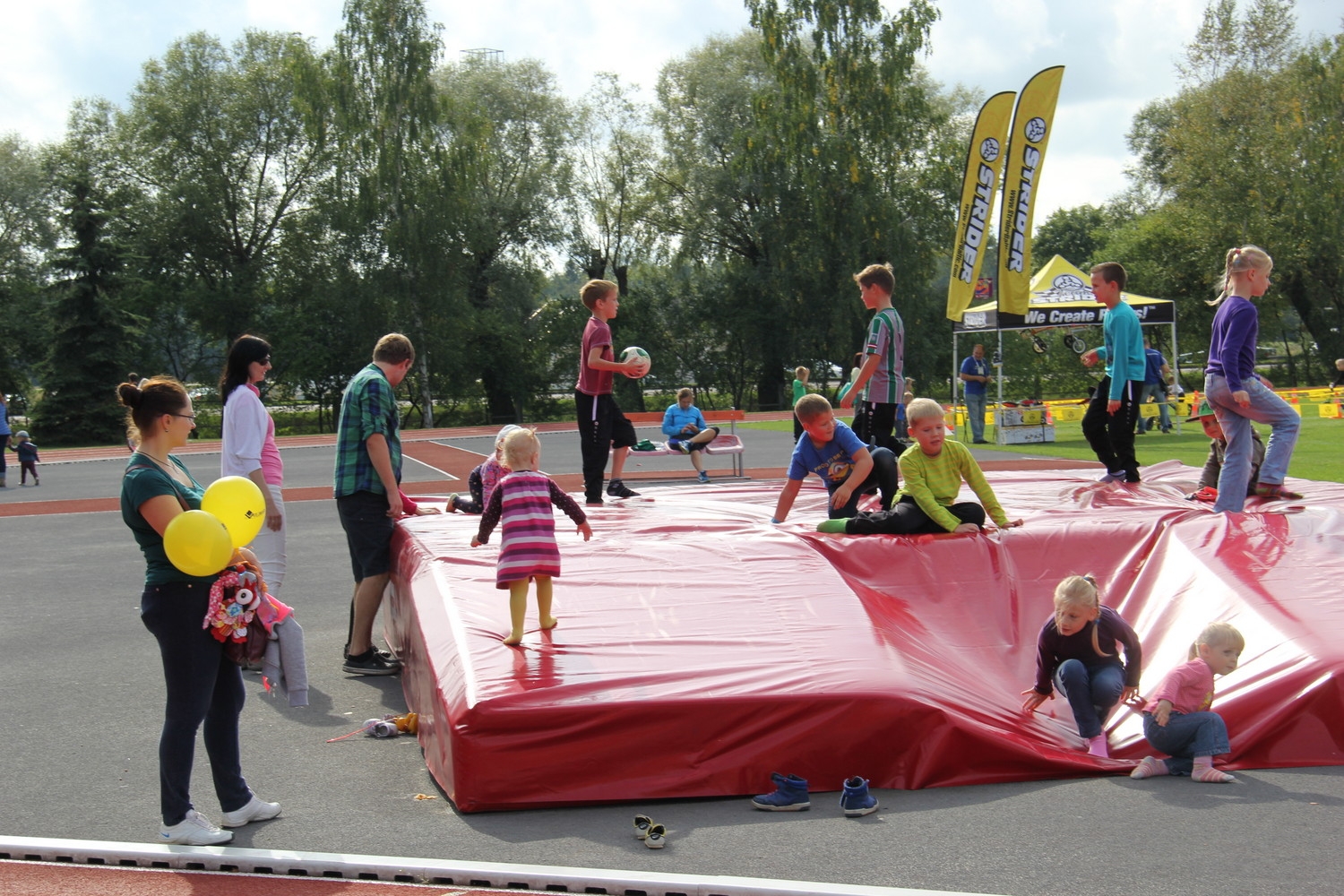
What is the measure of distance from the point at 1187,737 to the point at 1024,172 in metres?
14.9

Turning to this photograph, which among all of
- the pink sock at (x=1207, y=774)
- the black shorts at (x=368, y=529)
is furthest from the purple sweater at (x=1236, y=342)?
the black shorts at (x=368, y=529)

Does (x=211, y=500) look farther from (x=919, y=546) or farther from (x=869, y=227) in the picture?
(x=869, y=227)

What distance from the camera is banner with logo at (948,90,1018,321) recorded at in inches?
723

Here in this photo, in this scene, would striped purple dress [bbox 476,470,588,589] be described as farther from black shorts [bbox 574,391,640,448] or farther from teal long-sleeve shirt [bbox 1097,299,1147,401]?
teal long-sleeve shirt [bbox 1097,299,1147,401]

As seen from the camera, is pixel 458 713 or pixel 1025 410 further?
pixel 1025 410

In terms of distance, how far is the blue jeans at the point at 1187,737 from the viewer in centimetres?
425

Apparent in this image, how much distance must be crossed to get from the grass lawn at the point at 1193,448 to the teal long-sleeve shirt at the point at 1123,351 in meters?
5.31

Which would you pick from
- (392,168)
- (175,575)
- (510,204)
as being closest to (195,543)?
(175,575)

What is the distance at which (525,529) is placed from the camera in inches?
181

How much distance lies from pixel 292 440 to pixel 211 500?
26.3 m

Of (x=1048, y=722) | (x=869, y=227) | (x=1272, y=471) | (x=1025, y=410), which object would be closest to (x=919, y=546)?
(x=1048, y=722)

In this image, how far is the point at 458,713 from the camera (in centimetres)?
402

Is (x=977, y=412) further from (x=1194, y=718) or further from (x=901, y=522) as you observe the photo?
(x=1194, y=718)

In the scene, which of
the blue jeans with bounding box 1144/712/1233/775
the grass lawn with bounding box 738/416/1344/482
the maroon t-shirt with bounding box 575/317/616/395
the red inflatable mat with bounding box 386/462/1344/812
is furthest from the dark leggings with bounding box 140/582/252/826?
the grass lawn with bounding box 738/416/1344/482
